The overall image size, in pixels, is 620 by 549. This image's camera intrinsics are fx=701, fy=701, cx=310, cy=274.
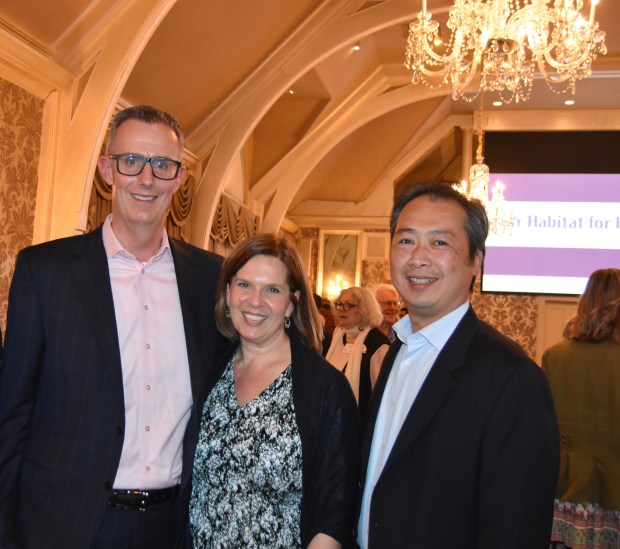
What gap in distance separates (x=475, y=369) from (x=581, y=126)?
10358 mm

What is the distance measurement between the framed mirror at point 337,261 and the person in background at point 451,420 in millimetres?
10541

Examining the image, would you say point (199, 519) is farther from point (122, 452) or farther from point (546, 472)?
point (546, 472)

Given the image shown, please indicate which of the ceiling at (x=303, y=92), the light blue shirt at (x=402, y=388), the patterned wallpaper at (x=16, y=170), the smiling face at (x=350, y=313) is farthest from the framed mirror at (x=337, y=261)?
the light blue shirt at (x=402, y=388)

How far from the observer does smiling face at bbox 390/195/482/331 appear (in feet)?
5.76

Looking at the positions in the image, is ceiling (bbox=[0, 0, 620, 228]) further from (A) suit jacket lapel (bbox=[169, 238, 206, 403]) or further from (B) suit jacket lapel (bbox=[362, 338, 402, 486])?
(B) suit jacket lapel (bbox=[362, 338, 402, 486])

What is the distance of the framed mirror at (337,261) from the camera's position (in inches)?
490

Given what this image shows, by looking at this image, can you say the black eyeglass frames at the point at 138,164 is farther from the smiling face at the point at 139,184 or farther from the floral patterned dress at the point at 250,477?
the floral patterned dress at the point at 250,477

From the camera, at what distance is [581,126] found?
35.6 feet

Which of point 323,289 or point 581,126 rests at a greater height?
point 581,126

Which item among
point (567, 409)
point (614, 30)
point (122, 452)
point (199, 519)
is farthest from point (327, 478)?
point (614, 30)

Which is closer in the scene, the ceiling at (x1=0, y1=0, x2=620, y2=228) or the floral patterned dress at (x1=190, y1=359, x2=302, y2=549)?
the floral patterned dress at (x1=190, y1=359, x2=302, y2=549)

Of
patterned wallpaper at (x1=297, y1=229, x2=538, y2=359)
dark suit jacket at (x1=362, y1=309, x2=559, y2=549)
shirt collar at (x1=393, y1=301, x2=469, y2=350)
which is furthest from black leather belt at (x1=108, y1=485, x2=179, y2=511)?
patterned wallpaper at (x1=297, y1=229, x2=538, y2=359)

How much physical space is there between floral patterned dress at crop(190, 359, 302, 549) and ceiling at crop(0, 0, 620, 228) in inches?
131

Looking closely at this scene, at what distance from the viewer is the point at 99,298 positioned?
6.39ft
